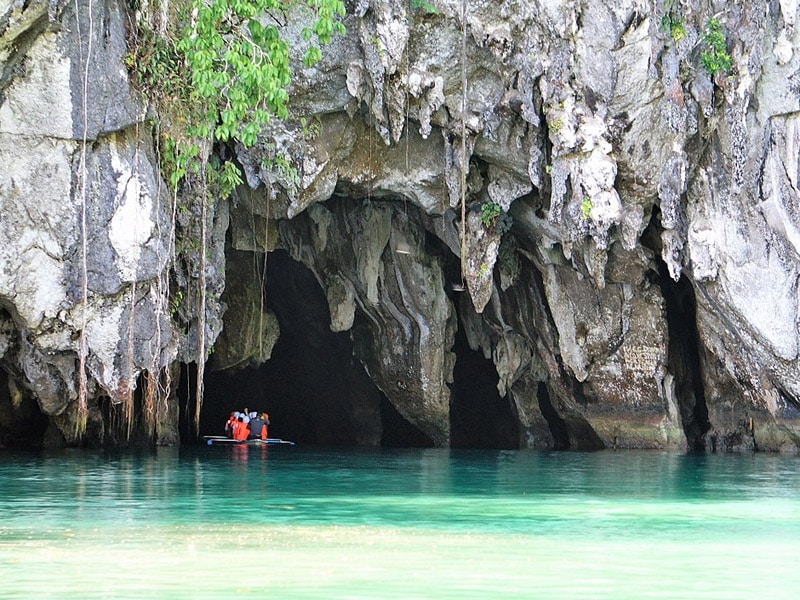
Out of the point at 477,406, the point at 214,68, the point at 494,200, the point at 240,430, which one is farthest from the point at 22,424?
the point at 477,406

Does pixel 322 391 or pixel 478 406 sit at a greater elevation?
pixel 322 391

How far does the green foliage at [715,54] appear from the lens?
57.5 ft

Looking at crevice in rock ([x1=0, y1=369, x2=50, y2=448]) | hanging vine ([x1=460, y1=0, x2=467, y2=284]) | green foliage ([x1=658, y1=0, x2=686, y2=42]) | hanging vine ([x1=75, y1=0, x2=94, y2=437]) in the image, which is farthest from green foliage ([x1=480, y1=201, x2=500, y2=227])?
crevice in rock ([x1=0, y1=369, x2=50, y2=448])

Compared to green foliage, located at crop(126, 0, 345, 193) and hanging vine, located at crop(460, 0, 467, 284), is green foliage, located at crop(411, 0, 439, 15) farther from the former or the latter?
green foliage, located at crop(126, 0, 345, 193)

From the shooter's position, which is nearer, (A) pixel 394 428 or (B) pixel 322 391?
(A) pixel 394 428

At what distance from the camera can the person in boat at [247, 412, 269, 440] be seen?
2480 centimetres

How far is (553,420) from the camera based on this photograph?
2538 centimetres

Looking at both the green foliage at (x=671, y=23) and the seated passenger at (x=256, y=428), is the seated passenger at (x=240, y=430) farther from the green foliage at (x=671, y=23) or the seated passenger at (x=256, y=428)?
the green foliage at (x=671, y=23)

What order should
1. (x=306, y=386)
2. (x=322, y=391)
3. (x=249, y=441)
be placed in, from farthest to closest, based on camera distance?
(x=306, y=386)
(x=322, y=391)
(x=249, y=441)

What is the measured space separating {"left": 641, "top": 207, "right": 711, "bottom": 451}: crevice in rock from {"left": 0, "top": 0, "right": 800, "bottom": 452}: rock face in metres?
0.04

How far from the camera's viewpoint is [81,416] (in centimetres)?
1527

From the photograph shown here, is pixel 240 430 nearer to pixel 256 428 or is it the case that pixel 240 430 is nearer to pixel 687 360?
pixel 256 428

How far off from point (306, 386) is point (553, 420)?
6.45 m

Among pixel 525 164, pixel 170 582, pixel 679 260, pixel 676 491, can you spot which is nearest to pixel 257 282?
pixel 525 164
